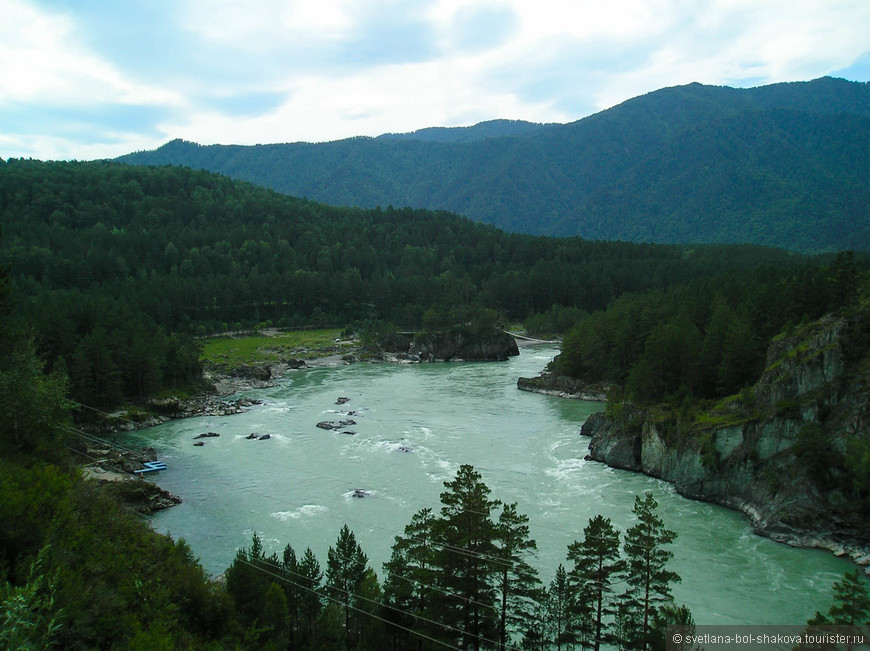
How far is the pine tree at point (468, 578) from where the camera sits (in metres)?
17.5

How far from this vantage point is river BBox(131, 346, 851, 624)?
23.7 m

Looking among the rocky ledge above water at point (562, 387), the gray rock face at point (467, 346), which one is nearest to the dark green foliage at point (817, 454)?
the rocky ledge above water at point (562, 387)

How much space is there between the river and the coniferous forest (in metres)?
1.64

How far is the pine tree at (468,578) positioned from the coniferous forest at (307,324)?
0.06m

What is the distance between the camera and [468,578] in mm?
17703

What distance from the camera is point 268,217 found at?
15975cm

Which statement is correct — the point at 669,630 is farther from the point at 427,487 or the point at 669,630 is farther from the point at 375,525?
the point at 427,487

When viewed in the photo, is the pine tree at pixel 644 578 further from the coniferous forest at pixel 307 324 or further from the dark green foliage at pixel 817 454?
the dark green foliage at pixel 817 454

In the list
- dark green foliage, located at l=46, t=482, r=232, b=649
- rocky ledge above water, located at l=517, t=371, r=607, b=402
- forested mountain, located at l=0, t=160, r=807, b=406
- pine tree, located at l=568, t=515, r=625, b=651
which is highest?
forested mountain, located at l=0, t=160, r=807, b=406

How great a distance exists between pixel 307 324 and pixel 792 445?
89.0m

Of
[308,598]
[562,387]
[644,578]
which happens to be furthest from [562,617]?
[562,387]

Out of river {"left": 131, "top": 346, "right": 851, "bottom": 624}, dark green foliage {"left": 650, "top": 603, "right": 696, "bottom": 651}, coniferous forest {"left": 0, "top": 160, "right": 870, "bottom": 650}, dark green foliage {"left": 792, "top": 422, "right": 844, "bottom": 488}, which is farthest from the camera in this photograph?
dark green foliage {"left": 792, "top": 422, "right": 844, "bottom": 488}

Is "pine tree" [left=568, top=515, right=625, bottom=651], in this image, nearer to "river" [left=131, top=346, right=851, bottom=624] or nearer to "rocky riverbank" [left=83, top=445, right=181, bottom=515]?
"river" [left=131, top=346, right=851, bottom=624]

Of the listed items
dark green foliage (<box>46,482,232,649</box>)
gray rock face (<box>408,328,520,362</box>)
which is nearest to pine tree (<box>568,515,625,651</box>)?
dark green foliage (<box>46,482,232,649</box>)
